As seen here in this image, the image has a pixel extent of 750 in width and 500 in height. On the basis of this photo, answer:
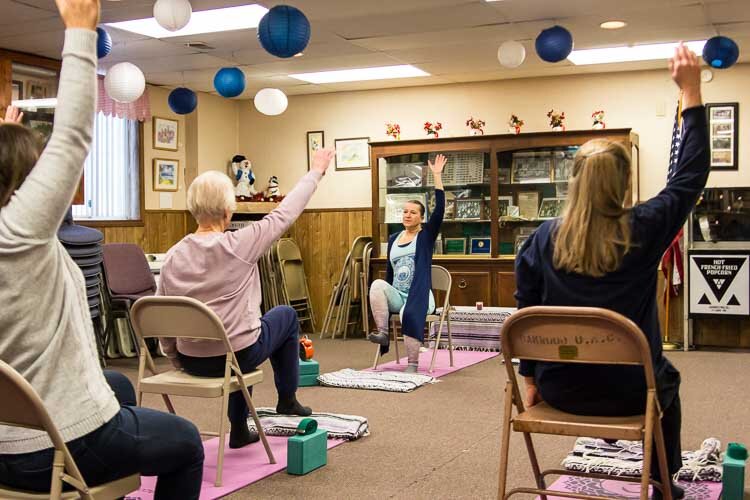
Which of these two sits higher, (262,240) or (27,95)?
(27,95)

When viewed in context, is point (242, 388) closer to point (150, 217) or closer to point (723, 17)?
point (723, 17)

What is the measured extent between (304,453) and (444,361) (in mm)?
→ 3409

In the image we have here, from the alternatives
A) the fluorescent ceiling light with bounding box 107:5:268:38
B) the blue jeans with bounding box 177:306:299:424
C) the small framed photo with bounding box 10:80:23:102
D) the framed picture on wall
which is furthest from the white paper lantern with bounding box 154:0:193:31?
the framed picture on wall

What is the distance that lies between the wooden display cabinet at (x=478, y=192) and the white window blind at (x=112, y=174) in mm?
2288

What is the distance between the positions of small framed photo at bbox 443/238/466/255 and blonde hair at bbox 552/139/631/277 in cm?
608

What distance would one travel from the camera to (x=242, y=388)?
349 centimetres

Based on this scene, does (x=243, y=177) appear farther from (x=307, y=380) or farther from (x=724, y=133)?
(x=724, y=133)

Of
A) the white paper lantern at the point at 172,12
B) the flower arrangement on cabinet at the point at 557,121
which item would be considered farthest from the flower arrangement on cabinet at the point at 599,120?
the white paper lantern at the point at 172,12

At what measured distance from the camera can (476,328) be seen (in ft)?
24.7

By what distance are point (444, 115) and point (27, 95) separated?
3878 millimetres

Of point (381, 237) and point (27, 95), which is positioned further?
point (381, 237)

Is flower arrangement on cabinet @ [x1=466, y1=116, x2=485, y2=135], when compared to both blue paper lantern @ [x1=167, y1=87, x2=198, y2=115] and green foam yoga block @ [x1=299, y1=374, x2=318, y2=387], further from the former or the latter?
green foam yoga block @ [x1=299, y1=374, x2=318, y2=387]

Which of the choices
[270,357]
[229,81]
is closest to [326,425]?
[270,357]

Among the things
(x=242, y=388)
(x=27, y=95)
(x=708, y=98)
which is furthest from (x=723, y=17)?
(x=27, y=95)
